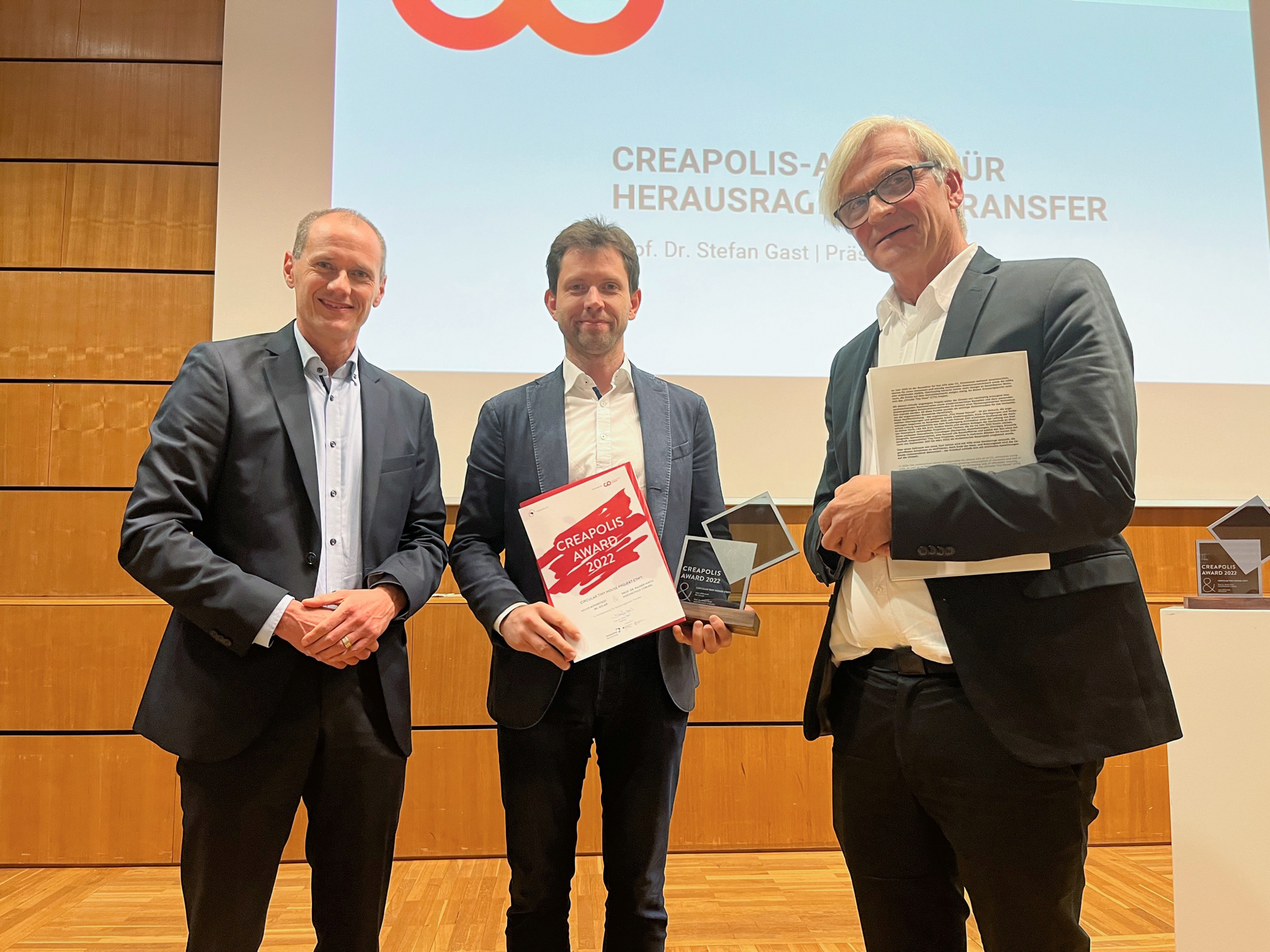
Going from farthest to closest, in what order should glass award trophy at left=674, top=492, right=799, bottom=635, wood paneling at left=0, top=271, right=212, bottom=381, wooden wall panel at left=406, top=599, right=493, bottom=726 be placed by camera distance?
1. wood paneling at left=0, top=271, right=212, bottom=381
2. wooden wall panel at left=406, top=599, right=493, bottom=726
3. glass award trophy at left=674, top=492, right=799, bottom=635

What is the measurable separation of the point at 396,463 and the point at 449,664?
5.09 ft

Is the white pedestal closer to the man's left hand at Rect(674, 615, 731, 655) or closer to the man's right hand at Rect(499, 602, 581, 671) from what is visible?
the man's left hand at Rect(674, 615, 731, 655)

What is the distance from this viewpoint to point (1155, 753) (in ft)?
10.2

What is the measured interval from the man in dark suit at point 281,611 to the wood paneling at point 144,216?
1.89 metres

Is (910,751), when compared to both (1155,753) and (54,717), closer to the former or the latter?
(1155,753)

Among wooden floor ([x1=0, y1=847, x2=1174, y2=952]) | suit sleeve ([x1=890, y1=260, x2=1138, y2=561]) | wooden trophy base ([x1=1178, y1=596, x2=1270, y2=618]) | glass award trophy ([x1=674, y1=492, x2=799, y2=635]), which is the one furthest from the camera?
wooden floor ([x1=0, y1=847, x2=1174, y2=952])

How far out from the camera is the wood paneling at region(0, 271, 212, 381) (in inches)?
122

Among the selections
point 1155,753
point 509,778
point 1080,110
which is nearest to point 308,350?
point 509,778

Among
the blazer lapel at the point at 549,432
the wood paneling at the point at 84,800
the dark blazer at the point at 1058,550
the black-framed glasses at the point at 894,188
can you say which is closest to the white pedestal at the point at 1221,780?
the dark blazer at the point at 1058,550

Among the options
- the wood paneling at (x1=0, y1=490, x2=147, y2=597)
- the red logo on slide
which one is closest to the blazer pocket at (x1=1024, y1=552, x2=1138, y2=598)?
the red logo on slide

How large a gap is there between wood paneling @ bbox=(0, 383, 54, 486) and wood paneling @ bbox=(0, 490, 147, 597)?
64 millimetres

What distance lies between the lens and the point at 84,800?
9.51 ft

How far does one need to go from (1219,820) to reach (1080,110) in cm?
251

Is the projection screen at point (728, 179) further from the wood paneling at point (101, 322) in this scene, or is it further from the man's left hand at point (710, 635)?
the man's left hand at point (710, 635)
